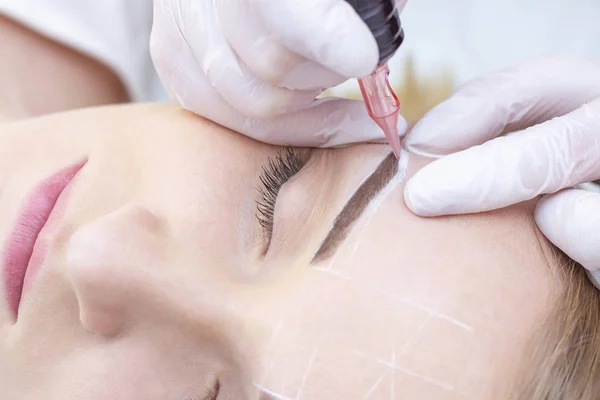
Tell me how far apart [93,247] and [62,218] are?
0.10 meters

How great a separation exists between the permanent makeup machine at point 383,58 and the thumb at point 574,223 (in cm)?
24

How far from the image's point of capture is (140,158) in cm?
87

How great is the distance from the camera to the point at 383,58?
30.0 inches

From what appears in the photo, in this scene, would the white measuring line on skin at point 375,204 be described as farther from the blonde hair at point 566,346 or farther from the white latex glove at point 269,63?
the blonde hair at point 566,346

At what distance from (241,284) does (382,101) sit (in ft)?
1.12

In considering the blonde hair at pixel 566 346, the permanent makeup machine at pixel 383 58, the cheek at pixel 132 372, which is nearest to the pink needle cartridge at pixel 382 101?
the permanent makeup machine at pixel 383 58

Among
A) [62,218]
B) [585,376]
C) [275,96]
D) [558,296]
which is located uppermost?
[275,96]

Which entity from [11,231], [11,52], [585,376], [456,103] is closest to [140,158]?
[11,231]

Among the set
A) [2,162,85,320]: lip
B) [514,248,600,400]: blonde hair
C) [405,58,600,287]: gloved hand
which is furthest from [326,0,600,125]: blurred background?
[2,162,85,320]: lip

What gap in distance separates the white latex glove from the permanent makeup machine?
0.13 ft

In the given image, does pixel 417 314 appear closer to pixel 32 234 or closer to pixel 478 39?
pixel 32 234

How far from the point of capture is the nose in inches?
29.2

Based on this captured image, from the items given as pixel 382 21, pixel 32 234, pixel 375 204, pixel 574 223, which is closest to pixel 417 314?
pixel 375 204

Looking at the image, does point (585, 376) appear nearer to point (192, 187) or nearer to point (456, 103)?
point (456, 103)
